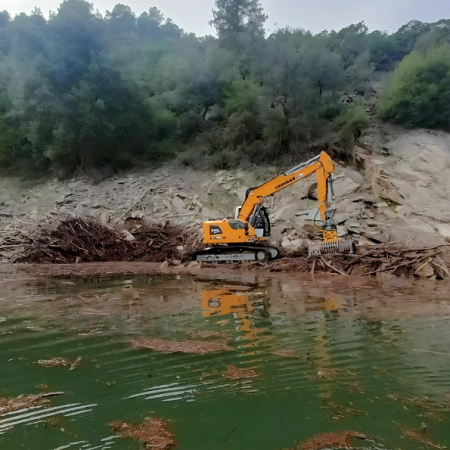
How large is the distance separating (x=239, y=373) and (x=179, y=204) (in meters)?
17.2

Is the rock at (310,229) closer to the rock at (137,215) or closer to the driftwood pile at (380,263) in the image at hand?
the driftwood pile at (380,263)

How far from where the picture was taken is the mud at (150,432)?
9.61ft

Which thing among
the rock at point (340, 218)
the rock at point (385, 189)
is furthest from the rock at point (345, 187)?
the rock at point (340, 218)

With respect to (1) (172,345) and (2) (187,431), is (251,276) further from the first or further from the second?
(2) (187,431)

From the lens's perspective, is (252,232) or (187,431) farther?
(252,232)

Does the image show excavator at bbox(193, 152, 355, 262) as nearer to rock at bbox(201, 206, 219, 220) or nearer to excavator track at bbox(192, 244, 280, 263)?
excavator track at bbox(192, 244, 280, 263)

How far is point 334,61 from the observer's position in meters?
23.8

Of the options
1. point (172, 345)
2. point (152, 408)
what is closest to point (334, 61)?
point (172, 345)

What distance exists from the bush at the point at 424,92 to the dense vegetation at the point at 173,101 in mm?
62

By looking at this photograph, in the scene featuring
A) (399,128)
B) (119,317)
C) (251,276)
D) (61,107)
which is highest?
(61,107)

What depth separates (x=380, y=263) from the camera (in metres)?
12.3

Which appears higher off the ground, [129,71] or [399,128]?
[129,71]

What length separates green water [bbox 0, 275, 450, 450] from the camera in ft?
10.2

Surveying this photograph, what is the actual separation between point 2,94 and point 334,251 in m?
21.8
